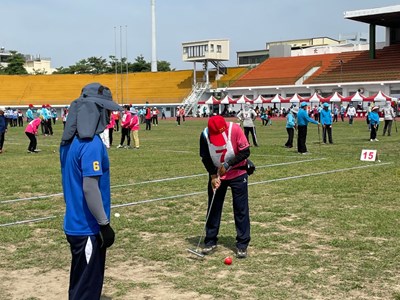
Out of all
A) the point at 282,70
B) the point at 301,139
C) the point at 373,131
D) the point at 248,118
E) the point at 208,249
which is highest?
the point at 282,70

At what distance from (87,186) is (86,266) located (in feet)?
2.05

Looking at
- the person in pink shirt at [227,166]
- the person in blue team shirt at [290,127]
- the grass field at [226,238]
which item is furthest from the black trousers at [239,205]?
the person in blue team shirt at [290,127]

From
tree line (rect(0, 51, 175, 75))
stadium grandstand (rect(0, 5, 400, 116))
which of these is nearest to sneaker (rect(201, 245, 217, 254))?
stadium grandstand (rect(0, 5, 400, 116))

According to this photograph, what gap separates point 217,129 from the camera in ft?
22.1

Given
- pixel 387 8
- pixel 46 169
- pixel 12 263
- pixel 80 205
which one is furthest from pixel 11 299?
pixel 387 8

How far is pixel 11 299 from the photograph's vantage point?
561 centimetres

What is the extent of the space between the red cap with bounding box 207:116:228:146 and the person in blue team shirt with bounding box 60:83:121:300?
2.63 meters

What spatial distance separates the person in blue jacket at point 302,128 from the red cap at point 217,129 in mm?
12951

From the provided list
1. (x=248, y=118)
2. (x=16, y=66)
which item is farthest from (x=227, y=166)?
(x=16, y=66)

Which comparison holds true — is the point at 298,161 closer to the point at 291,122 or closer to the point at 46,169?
the point at 291,122

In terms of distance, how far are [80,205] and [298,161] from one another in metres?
13.6

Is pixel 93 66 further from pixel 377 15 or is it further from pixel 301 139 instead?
pixel 301 139

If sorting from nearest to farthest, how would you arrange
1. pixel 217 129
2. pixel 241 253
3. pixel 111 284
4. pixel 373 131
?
1. pixel 111 284
2. pixel 217 129
3. pixel 241 253
4. pixel 373 131

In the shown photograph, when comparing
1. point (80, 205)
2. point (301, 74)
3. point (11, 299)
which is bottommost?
point (11, 299)
